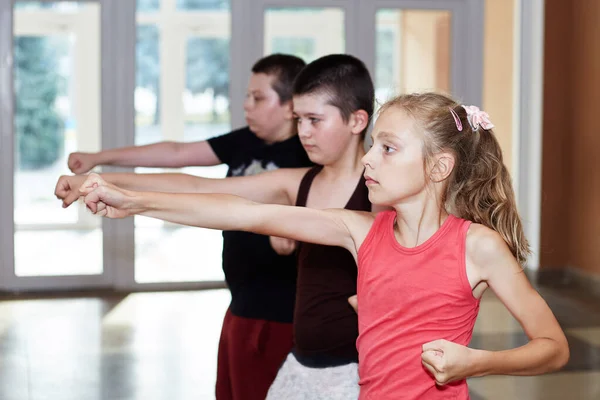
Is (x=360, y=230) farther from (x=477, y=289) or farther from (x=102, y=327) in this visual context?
(x=102, y=327)

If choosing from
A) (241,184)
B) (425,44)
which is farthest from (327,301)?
(425,44)

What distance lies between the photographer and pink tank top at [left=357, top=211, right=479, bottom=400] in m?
1.57

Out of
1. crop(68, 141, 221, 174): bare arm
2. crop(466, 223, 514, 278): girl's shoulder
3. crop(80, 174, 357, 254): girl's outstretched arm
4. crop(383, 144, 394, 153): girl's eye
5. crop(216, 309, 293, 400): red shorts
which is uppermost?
crop(383, 144, 394, 153): girl's eye

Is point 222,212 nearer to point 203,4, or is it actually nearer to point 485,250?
point 485,250

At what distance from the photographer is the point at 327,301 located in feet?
6.55

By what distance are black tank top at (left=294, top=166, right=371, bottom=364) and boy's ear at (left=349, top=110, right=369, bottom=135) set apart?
0.42 feet

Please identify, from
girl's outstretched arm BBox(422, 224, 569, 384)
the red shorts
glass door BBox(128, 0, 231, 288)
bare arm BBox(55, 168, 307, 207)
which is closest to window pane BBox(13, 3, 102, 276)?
glass door BBox(128, 0, 231, 288)

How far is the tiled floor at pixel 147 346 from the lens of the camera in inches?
148

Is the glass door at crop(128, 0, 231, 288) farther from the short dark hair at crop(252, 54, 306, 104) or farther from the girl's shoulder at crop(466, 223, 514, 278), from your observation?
the girl's shoulder at crop(466, 223, 514, 278)

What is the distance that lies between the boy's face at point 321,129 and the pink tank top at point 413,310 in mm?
428

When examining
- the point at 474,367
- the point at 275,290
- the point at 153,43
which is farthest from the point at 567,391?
the point at 153,43

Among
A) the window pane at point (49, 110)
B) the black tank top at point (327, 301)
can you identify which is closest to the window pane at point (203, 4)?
the window pane at point (49, 110)

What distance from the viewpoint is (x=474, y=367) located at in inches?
52.8

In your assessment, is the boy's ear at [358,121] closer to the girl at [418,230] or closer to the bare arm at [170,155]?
the girl at [418,230]
